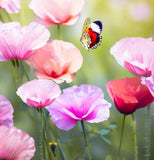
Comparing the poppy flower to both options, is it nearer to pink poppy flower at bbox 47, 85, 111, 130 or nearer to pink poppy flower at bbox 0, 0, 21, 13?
pink poppy flower at bbox 47, 85, 111, 130

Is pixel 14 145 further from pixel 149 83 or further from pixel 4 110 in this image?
pixel 149 83

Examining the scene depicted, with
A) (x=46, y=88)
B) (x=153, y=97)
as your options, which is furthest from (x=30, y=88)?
(x=153, y=97)

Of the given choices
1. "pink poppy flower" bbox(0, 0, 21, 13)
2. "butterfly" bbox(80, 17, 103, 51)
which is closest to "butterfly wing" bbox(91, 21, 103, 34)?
"butterfly" bbox(80, 17, 103, 51)

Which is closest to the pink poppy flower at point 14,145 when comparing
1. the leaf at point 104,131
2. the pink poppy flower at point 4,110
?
the pink poppy flower at point 4,110

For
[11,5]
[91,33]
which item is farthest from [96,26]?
[11,5]

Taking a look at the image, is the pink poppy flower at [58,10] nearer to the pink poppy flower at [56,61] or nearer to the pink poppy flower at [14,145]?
the pink poppy flower at [56,61]

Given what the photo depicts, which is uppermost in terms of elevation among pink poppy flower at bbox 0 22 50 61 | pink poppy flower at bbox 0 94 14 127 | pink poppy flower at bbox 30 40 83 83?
pink poppy flower at bbox 0 22 50 61

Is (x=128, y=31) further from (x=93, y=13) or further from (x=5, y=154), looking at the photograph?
(x=5, y=154)

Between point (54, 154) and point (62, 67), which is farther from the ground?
point (62, 67)
